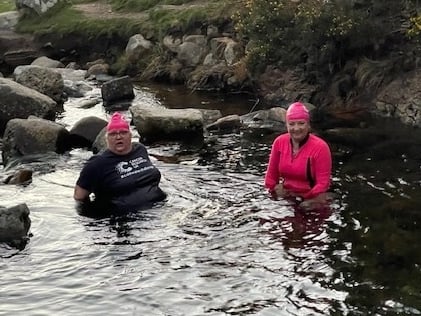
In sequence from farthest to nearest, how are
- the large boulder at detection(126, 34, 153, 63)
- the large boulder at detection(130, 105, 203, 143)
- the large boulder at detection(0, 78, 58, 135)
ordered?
1. the large boulder at detection(126, 34, 153, 63)
2. the large boulder at detection(0, 78, 58, 135)
3. the large boulder at detection(130, 105, 203, 143)

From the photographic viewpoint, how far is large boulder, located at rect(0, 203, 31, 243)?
515 inches

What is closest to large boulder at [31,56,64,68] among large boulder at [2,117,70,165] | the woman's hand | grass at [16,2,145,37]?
grass at [16,2,145,37]

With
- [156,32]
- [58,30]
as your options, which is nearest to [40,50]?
[58,30]

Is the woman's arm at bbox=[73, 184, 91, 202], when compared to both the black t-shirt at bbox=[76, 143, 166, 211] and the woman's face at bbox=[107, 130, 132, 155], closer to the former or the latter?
the black t-shirt at bbox=[76, 143, 166, 211]

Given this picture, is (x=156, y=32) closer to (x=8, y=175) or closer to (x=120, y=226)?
(x=8, y=175)

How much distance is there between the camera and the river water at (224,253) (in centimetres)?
1033

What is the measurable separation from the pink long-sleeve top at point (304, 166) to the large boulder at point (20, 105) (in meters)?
13.4

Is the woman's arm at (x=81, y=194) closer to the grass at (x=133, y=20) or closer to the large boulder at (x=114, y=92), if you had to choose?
the large boulder at (x=114, y=92)

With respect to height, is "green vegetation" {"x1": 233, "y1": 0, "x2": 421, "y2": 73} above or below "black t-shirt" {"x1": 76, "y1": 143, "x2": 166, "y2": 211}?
above

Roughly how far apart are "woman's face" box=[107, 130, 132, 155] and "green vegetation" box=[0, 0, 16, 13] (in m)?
43.6

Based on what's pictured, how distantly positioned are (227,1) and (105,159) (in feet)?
73.2

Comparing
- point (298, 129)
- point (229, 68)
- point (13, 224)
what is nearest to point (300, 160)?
point (298, 129)

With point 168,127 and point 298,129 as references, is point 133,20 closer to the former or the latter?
point 168,127

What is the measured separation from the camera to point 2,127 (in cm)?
2561
